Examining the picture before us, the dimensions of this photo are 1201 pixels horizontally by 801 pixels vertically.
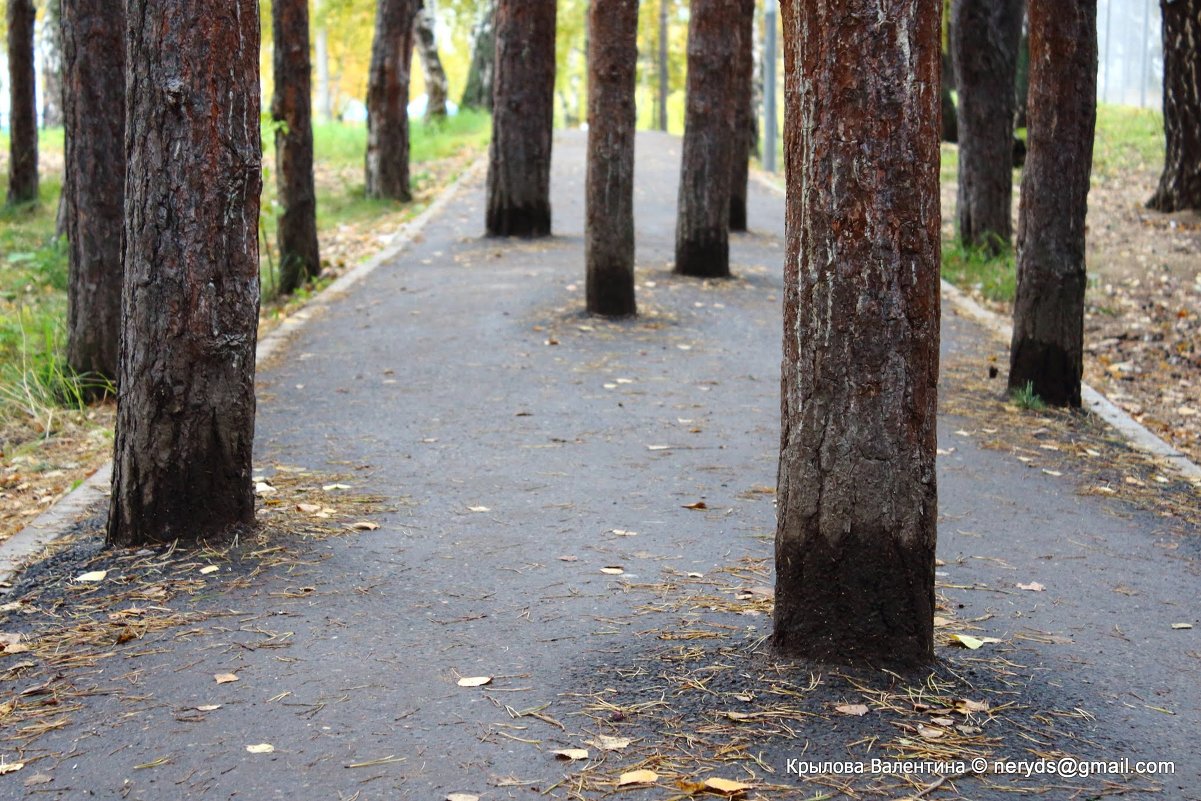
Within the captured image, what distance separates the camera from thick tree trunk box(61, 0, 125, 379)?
7.57 metres

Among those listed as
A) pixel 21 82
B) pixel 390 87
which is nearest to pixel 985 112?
pixel 390 87

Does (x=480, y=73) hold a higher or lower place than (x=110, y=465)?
higher

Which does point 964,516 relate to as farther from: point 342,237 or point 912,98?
point 342,237

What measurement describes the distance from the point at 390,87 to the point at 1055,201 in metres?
11.0

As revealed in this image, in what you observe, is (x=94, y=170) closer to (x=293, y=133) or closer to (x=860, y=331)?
(x=293, y=133)

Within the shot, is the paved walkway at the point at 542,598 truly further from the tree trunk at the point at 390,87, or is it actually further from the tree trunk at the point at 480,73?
the tree trunk at the point at 480,73

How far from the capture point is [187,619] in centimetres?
464

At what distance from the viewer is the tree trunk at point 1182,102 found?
14805 mm

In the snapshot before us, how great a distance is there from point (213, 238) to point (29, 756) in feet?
7.46

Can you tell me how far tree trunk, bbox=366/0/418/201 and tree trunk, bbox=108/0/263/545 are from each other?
1190 cm

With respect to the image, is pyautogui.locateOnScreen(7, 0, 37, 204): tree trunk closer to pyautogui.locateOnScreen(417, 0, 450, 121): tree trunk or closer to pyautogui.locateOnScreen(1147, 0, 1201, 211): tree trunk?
pyautogui.locateOnScreen(417, 0, 450, 121): tree trunk

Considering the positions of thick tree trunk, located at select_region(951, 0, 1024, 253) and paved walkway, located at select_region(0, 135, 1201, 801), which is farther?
thick tree trunk, located at select_region(951, 0, 1024, 253)

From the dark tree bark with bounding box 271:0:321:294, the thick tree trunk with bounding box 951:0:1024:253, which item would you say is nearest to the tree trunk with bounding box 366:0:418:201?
the dark tree bark with bounding box 271:0:321:294

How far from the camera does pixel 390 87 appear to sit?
55.6 feet
